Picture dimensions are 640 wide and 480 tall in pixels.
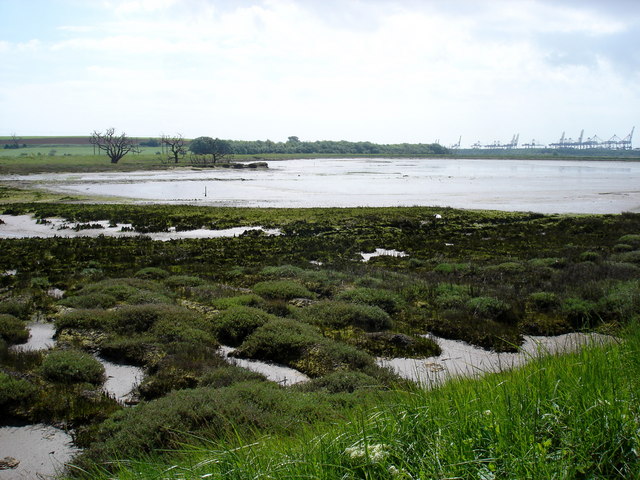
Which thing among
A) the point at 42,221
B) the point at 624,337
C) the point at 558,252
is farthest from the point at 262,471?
the point at 42,221

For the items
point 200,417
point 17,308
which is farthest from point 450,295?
point 17,308

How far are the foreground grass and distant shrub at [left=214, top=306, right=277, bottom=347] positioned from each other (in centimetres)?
660

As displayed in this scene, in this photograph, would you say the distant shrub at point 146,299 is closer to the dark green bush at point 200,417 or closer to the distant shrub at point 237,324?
the distant shrub at point 237,324

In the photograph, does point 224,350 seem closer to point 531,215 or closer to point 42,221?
point 42,221

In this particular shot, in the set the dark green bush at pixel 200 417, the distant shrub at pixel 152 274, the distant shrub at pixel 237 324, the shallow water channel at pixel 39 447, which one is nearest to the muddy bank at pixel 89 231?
the distant shrub at pixel 152 274

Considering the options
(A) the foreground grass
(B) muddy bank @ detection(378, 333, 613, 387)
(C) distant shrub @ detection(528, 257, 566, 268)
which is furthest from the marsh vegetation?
(B) muddy bank @ detection(378, 333, 613, 387)

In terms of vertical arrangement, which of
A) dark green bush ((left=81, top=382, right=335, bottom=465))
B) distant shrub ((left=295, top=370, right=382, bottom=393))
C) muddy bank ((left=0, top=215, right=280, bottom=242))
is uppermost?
dark green bush ((left=81, top=382, right=335, bottom=465))

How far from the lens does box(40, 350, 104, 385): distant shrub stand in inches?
337

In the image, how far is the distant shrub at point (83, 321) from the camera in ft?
→ 36.3

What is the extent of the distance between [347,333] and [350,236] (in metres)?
18.2

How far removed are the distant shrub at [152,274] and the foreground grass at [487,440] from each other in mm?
13546

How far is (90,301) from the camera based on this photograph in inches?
509

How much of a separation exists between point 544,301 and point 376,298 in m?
4.79

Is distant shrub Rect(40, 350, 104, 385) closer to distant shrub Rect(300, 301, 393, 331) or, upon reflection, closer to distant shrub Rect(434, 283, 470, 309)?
distant shrub Rect(300, 301, 393, 331)
